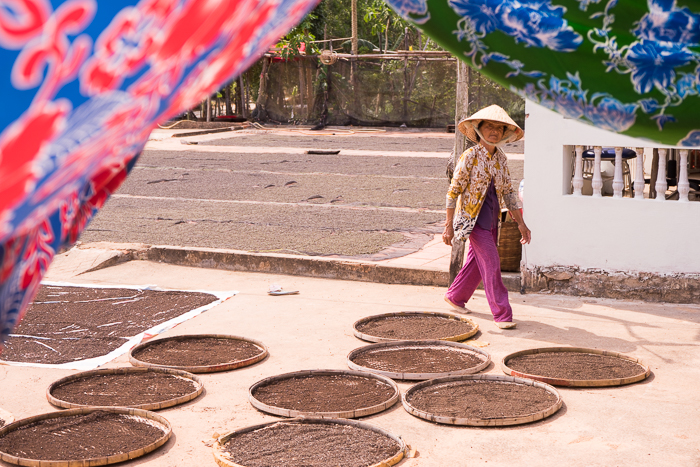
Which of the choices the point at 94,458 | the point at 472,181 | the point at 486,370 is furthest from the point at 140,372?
the point at 472,181

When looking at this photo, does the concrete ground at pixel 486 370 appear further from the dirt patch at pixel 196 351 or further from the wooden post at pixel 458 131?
Result: the wooden post at pixel 458 131

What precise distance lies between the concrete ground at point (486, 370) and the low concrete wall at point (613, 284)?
12 cm

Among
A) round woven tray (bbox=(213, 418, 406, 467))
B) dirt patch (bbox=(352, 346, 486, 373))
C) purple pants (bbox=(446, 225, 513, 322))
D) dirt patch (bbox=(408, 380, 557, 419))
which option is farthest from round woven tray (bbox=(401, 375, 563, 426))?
purple pants (bbox=(446, 225, 513, 322))

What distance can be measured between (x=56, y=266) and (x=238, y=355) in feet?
12.1

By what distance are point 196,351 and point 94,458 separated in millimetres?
1867

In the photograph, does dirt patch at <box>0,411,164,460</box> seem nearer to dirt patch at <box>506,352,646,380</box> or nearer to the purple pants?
dirt patch at <box>506,352,646,380</box>

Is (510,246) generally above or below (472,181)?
below

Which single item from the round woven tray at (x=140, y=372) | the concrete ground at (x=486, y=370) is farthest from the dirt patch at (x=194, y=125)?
the round woven tray at (x=140, y=372)

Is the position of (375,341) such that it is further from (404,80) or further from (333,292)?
(404,80)

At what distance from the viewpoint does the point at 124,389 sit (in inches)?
191

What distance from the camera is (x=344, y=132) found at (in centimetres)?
2691

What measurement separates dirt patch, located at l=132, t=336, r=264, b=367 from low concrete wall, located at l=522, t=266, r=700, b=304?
2851 mm

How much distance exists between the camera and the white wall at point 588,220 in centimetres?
667

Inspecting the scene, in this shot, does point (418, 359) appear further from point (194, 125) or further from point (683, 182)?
point (194, 125)
